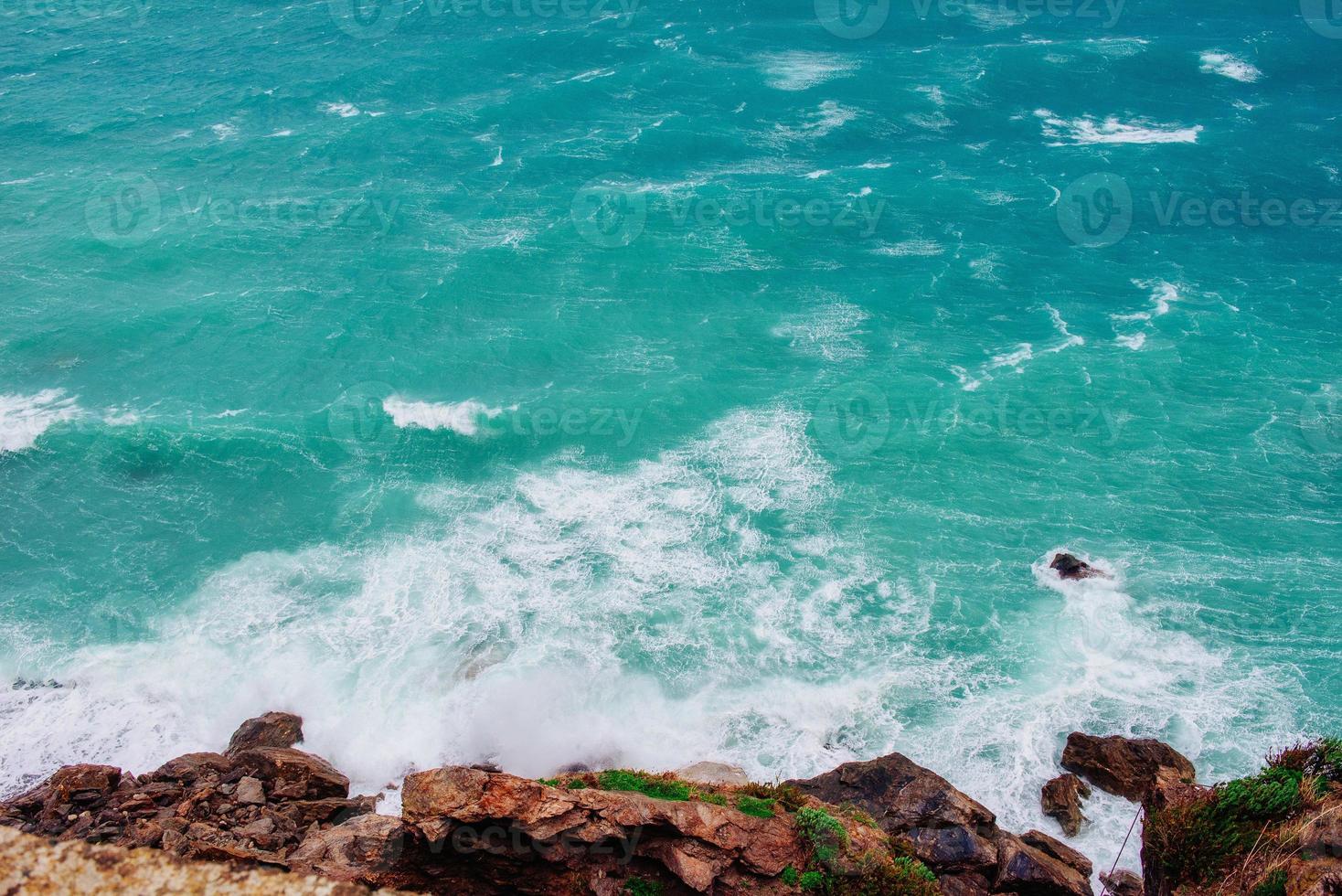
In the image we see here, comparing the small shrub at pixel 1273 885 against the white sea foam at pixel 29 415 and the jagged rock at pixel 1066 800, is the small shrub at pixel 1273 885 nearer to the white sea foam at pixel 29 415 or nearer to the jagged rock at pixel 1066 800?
the jagged rock at pixel 1066 800

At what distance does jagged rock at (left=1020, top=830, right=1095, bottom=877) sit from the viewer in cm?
3788

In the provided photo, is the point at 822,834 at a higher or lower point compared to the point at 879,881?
higher

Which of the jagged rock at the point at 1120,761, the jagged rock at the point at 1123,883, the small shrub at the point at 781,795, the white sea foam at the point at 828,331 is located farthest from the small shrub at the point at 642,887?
the white sea foam at the point at 828,331

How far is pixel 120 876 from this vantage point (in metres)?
17.3

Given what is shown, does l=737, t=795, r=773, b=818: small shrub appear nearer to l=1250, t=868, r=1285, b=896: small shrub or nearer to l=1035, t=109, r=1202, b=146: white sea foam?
l=1250, t=868, r=1285, b=896: small shrub

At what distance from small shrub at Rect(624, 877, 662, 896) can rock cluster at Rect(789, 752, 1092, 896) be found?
1178 cm

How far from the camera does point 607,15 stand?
13388 cm

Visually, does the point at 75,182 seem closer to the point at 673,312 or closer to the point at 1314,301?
the point at 673,312

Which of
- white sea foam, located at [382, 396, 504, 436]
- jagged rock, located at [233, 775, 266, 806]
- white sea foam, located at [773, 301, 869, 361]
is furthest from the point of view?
white sea foam, located at [773, 301, 869, 361]

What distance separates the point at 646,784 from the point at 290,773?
2007 cm

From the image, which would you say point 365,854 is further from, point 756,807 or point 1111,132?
point 1111,132

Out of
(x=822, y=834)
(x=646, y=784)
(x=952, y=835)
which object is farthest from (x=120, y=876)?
(x=952, y=835)

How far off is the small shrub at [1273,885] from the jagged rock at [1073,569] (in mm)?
31596

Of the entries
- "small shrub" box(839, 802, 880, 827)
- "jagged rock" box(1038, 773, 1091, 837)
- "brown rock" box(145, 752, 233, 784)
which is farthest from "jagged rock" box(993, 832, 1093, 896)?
"brown rock" box(145, 752, 233, 784)
